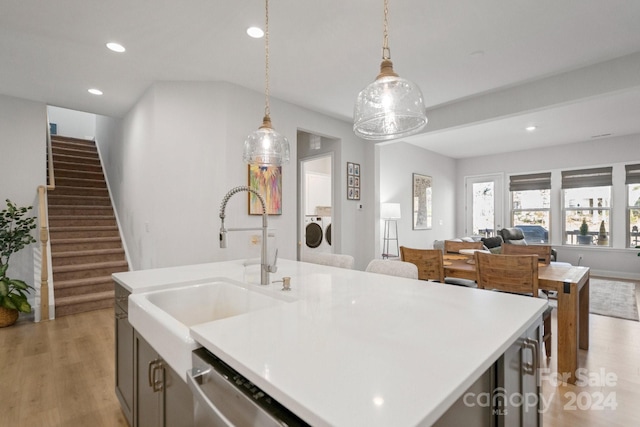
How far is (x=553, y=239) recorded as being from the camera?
690 centimetres

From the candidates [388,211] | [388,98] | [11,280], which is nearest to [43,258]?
[11,280]

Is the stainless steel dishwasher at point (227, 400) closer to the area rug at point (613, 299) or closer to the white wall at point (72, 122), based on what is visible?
the area rug at point (613, 299)

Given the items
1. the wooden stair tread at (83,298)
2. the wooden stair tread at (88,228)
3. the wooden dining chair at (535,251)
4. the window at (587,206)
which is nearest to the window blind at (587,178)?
the window at (587,206)

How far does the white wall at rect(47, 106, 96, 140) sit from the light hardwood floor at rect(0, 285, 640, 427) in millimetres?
6022

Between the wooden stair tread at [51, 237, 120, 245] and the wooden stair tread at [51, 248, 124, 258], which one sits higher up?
the wooden stair tread at [51, 237, 120, 245]

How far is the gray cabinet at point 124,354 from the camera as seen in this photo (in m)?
1.61

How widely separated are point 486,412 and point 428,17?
2.54m

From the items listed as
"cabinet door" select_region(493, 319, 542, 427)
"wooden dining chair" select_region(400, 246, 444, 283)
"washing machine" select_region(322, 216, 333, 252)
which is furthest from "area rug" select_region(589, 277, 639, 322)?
"washing machine" select_region(322, 216, 333, 252)

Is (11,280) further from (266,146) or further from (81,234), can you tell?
(266,146)

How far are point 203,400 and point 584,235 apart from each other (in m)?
8.11

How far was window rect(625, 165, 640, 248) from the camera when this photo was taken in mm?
5996

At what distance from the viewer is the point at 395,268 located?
1987 millimetres

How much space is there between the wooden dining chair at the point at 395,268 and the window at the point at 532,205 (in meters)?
6.67

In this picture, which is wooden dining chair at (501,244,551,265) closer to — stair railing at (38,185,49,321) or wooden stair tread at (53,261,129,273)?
wooden stair tread at (53,261,129,273)
